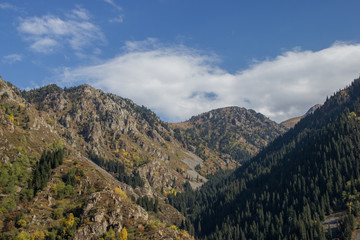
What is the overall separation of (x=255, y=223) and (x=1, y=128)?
178m

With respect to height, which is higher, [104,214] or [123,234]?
[104,214]

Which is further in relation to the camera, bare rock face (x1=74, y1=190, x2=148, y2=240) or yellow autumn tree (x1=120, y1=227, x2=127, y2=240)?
bare rock face (x1=74, y1=190, x2=148, y2=240)

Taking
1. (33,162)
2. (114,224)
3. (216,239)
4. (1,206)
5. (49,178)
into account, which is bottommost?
(216,239)

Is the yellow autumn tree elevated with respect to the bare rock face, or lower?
lower

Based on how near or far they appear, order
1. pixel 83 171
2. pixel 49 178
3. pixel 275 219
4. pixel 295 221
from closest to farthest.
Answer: pixel 49 178
pixel 83 171
pixel 295 221
pixel 275 219

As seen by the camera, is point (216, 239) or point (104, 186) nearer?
point (104, 186)

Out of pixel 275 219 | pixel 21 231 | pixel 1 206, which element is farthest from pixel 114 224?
pixel 275 219

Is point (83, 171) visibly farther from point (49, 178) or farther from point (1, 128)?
point (1, 128)

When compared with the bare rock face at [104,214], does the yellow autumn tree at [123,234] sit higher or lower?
lower

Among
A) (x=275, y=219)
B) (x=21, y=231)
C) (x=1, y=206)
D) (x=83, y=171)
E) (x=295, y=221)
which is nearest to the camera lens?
(x=21, y=231)

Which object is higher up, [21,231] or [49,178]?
[49,178]

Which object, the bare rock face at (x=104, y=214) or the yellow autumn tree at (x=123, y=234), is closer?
the yellow autumn tree at (x=123, y=234)

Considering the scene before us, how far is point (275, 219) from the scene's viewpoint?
18225 centimetres

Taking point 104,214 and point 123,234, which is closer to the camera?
point 123,234
